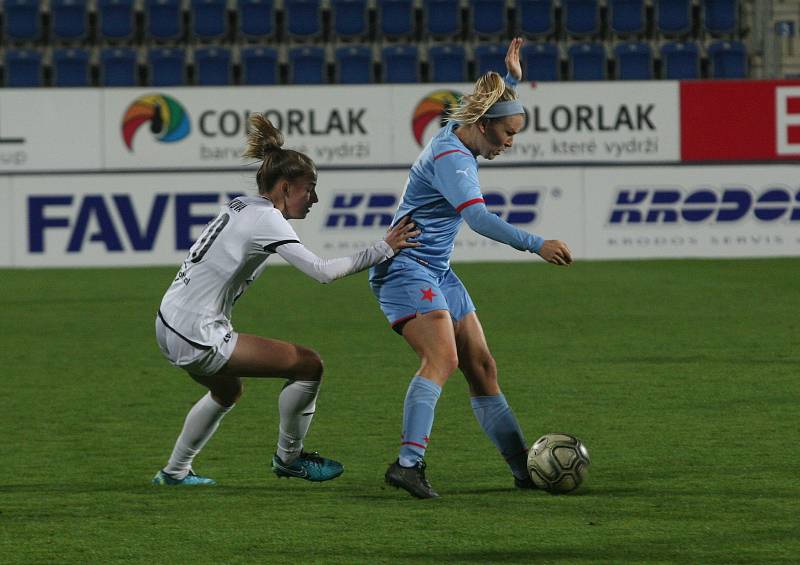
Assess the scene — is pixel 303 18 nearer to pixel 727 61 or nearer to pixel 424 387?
pixel 727 61

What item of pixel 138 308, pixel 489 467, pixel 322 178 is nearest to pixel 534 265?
pixel 322 178

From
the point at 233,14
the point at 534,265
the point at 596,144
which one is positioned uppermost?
the point at 233,14

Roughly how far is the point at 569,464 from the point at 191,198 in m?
14.4

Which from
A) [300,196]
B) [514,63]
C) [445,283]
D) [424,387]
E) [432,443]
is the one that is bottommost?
[432,443]

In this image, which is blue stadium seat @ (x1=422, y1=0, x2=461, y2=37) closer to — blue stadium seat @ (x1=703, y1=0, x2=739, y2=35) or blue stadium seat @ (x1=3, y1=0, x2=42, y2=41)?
blue stadium seat @ (x1=703, y1=0, x2=739, y2=35)

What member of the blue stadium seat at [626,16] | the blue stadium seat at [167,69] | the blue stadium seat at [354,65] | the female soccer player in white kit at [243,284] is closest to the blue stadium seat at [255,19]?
the blue stadium seat at [167,69]

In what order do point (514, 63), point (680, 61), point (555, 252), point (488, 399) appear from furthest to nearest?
point (680, 61) → point (514, 63) → point (488, 399) → point (555, 252)

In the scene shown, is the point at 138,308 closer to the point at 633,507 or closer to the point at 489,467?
the point at 489,467

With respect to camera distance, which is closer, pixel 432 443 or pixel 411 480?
pixel 411 480

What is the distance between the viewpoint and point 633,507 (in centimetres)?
566

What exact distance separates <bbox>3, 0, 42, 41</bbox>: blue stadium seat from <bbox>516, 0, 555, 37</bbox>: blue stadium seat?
7.62 metres

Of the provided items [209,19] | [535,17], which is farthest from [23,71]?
[535,17]

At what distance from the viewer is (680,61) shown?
73.4 ft

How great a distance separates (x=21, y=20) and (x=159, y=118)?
13.3 ft
